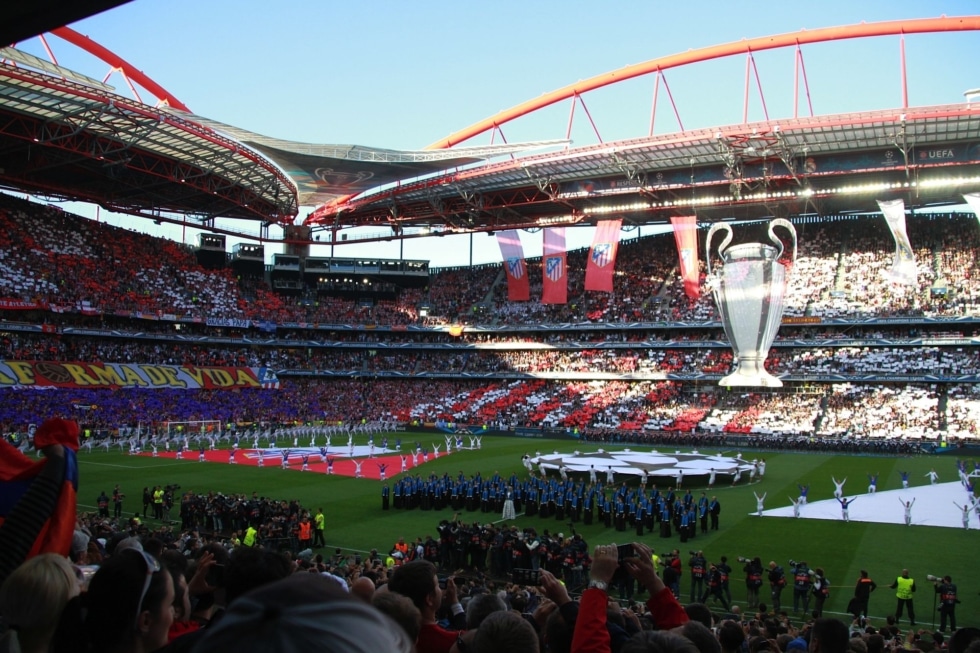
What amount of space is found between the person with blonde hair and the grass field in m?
15.1

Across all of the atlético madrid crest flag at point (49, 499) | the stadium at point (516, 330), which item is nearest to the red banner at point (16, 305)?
the stadium at point (516, 330)

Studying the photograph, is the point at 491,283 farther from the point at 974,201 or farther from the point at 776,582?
the point at 776,582

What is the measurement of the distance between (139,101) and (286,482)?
20804 mm

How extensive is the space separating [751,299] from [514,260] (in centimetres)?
2221

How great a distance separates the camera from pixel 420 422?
56.7 metres

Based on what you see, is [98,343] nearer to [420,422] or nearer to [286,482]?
[420,422]

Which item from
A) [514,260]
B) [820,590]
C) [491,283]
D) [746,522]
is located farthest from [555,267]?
[820,590]

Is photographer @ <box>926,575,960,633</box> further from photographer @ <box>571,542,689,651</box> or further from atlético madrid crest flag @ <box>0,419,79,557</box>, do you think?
atlético madrid crest flag @ <box>0,419,79,557</box>

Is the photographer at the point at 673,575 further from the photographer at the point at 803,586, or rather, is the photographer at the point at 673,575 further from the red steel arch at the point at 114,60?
the red steel arch at the point at 114,60

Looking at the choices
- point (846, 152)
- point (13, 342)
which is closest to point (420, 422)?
point (13, 342)

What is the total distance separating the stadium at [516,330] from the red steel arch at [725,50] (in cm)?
17

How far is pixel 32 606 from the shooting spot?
2.78m

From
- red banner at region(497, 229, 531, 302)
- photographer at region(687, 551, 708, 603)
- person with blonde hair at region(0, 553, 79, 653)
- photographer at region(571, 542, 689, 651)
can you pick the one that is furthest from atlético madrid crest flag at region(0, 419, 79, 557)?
red banner at region(497, 229, 531, 302)

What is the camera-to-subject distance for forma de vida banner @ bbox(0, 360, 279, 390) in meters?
A: 45.3
